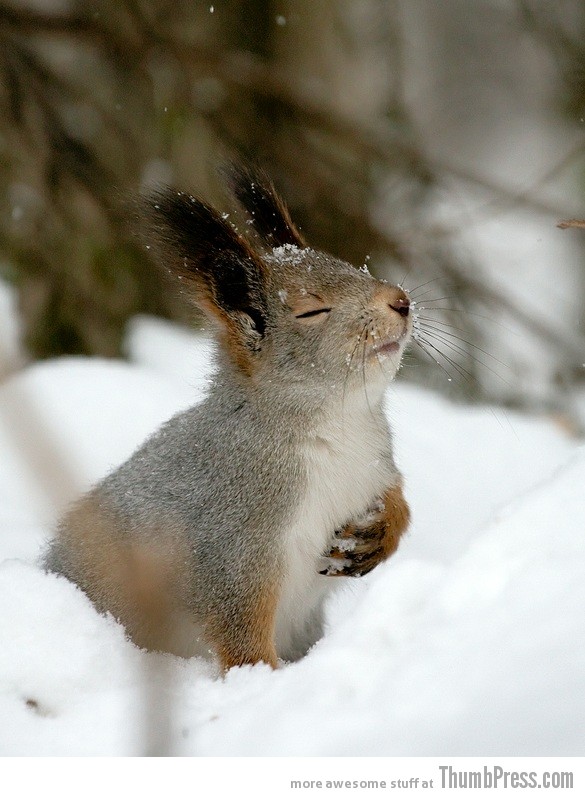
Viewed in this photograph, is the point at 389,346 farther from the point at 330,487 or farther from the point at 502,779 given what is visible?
the point at 502,779

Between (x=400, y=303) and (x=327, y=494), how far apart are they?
1.68 ft

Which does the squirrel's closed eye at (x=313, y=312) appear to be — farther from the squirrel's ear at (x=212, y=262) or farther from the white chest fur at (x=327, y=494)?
the white chest fur at (x=327, y=494)

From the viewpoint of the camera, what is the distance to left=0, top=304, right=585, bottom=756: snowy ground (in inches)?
58.4

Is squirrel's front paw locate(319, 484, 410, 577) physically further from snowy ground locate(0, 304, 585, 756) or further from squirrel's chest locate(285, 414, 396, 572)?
snowy ground locate(0, 304, 585, 756)

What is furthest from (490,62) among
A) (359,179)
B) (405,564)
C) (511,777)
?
(511,777)

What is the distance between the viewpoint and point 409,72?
26.3 ft

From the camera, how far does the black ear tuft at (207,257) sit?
2451 millimetres

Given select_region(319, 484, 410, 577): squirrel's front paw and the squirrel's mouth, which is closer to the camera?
the squirrel's mouth

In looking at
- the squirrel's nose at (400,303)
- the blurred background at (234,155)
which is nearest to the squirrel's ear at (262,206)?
the squirrel's nose at (400,303)

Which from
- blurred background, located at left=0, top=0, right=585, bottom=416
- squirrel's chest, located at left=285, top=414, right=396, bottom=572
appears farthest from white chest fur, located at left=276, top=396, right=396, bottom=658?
blurred background, located at left=0, top=0, right=585, bottom=416

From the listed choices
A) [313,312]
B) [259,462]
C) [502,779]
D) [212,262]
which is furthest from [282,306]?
[502,779]

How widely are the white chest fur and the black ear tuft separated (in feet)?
1.13

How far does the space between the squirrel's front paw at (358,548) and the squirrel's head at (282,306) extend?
14.5 inches

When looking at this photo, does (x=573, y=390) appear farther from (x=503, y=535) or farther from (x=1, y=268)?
(x=503, y=535)
